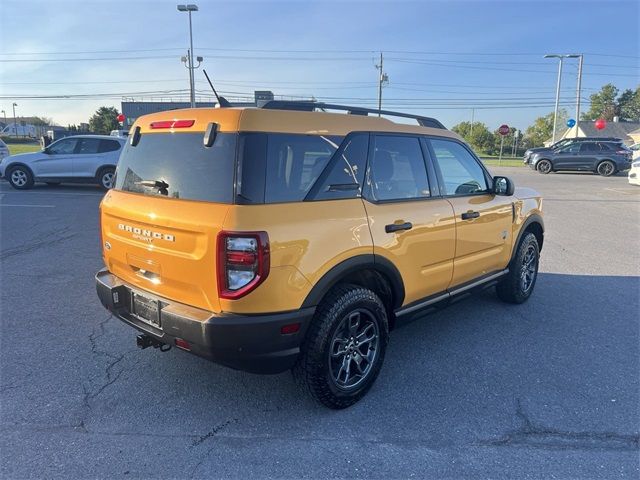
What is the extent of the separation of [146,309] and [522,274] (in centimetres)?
388

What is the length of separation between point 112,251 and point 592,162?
87.4 feet

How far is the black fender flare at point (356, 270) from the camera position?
2631mm

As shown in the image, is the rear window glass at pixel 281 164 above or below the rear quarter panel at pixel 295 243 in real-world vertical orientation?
above

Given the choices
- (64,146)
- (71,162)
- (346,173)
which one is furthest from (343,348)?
(64,146)

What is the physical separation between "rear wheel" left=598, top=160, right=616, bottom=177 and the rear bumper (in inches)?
1035

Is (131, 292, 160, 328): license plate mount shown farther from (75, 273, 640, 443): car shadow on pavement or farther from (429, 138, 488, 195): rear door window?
(429, 138, 488, 195): rear door window

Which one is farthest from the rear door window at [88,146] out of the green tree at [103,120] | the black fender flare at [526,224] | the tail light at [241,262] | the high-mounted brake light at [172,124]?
the green tree at [103,120]

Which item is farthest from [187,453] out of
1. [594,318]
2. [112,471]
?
[594,318]

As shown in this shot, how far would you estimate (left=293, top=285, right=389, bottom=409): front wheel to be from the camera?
2.72 m

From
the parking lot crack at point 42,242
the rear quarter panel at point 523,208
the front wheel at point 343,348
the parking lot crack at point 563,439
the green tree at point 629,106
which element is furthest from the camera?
the green tree at point 629,106

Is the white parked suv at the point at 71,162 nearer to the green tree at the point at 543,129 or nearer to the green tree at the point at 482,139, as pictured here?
the green tree at the point at 482,139

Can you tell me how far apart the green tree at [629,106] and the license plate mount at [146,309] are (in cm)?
12559

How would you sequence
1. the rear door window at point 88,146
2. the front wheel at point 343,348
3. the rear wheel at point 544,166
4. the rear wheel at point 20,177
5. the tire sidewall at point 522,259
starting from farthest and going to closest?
the rear wheel at point 544,166, the rear wheel at point 20,177, the rear door window at point 88,146, the tire sidewall at point 522,259, the front wheel at point 343,348

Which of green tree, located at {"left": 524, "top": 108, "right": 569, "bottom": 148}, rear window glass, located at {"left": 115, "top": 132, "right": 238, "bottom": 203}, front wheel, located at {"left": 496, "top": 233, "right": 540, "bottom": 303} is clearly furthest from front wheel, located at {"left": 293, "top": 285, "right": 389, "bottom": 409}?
green tree, located at {"left": 524, "top": 108, "right": 569, "bottom": 148}
